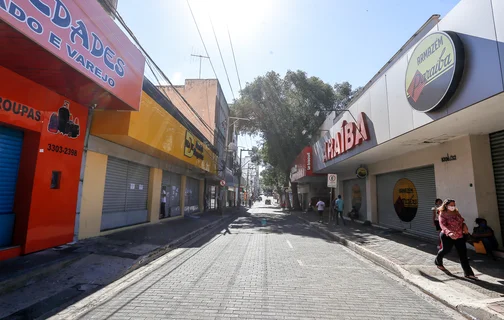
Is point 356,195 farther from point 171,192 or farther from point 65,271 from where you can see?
point 65,271

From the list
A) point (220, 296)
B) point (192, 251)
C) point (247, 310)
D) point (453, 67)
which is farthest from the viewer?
point (192, 251)

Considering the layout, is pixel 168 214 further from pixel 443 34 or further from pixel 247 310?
pixel 443 34

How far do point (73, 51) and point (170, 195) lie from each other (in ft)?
39.1

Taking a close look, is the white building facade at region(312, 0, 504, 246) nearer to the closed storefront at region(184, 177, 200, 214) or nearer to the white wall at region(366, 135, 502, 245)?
the white wall at region(366, 135, 502, 245)

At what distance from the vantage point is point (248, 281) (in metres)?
5.49

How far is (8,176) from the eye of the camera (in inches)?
254

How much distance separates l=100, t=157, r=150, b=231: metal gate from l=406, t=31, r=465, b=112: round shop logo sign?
9755 millimetres

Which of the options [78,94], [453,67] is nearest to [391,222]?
[453,67]

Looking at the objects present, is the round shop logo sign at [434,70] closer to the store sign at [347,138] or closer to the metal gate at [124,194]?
the store sign at [347,138]

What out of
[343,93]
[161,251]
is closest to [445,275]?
[161,251]

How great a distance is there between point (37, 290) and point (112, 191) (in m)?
5.79

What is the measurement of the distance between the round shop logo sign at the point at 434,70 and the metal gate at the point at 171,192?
40.5 ft

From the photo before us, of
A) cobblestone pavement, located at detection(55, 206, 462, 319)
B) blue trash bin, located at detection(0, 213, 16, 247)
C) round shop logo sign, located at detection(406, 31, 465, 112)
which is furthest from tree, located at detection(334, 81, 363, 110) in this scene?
blue trash bin, located at detection(0, 213, 16, 247)

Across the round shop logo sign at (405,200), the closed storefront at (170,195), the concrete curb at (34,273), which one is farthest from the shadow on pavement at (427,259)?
the closed storefront at (170,195)
